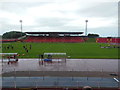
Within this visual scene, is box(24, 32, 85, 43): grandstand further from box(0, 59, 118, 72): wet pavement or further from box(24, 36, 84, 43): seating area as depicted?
Result: box(0, 59, 118, 72): wet pavement

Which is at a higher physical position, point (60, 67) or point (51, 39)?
point (51, 39)

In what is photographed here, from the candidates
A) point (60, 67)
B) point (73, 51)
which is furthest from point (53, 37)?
point (60, 67)

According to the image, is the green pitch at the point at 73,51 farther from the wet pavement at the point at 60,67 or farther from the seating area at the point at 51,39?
the seating area at the point at 51,39

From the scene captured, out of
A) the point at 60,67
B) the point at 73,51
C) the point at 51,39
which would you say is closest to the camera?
the point at 60,67

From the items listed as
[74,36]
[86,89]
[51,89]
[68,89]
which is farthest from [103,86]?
[74,36]

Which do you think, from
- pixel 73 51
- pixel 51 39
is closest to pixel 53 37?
pixel 51 39

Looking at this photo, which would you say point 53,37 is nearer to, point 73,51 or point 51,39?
point 51,39

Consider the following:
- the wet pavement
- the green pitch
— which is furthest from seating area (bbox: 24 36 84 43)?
the wet pavement

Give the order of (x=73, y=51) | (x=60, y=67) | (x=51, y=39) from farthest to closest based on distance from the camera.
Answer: (x=51, y=39) < (x=73, y=51) < (x=60, y=67)

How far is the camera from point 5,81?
10.8 meters

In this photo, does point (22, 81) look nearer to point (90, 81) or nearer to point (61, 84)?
point (61, 84)

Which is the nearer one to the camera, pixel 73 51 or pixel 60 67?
pixel 60 67

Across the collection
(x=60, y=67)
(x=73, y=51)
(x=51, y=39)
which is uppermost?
(x=51, y=39)

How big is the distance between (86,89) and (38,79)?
292 inches
